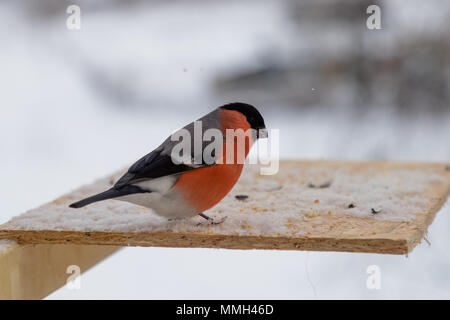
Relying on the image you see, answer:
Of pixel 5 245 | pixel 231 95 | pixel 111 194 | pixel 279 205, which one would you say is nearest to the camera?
pixel 111 194

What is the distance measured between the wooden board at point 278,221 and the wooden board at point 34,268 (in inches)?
1.9

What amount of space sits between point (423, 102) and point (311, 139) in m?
1.25

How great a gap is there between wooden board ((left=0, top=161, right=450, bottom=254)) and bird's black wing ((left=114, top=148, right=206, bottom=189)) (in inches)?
4.8

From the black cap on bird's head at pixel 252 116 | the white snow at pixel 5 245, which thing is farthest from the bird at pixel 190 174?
the white snow at pixel 5 245

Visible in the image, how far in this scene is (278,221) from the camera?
4.44 feet

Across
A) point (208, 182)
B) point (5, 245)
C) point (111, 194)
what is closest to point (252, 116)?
point (208, 182)

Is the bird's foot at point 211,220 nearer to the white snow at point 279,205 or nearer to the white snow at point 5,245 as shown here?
the white snow at point 279,205

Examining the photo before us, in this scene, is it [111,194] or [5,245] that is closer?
[111,194]

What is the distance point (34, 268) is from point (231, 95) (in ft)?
10.2

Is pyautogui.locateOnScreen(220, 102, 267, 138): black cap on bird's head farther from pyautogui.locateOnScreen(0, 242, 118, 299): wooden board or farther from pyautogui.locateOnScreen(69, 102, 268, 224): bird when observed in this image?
pyautogui.locateOnScreen(0, 242, 118, 299): wooden board

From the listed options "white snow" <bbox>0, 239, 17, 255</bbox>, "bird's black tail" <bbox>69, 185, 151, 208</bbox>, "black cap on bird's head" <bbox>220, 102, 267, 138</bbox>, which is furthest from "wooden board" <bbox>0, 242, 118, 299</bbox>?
"black cap on bird's head" <bbox>220, 102, 267, 138</bbox>

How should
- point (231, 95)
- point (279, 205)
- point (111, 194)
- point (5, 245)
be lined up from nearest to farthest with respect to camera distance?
point (111, 194), point (5, 245), point (279, 205), point (231, 95)

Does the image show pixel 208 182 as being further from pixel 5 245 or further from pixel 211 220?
pixel 5 245
